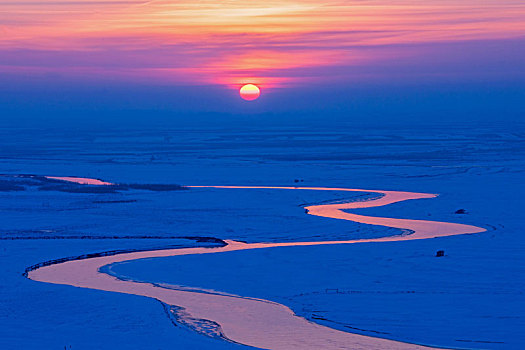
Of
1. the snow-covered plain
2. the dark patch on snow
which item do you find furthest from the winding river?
the snow-covered plain

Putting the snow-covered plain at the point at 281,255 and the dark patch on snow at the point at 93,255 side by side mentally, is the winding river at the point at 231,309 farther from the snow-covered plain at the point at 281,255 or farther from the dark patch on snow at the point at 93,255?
the snow-covered plain at the point at 281,255

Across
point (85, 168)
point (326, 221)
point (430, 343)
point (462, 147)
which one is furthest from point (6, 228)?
point (462, 147)

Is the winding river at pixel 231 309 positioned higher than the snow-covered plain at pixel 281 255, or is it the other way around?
the snow-covered plain at pixel 281 255

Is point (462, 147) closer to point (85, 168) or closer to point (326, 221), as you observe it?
point (85, 168)

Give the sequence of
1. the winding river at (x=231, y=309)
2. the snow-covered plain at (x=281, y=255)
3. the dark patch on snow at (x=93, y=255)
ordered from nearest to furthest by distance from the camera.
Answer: the winding river at (x=231, y=309)
the snow-covered plain at (x=281, y=255)
the dark patch on snow at (x=93, y=255)

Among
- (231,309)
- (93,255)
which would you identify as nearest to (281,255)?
(93,255)

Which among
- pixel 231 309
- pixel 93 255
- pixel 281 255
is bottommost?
pixel 231 309

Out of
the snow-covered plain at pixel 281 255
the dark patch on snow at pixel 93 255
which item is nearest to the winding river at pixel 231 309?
the dark patch on snow at pixel 93 255

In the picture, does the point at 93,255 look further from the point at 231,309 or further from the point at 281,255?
the point at 231,309

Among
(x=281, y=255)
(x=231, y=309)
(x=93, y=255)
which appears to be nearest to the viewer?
(x=231, y=309)
